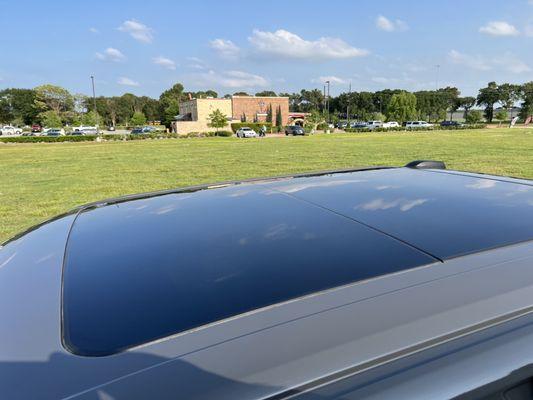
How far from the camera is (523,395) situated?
3.66 ft

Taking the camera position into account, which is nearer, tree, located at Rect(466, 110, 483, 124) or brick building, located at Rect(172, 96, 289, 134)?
brick building, located at Rect(172, 96, 289, 134)

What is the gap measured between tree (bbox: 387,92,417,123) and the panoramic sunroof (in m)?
101

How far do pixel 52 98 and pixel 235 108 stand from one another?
45.1 meters

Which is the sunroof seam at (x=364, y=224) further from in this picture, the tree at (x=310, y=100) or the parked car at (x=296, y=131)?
the tree at (x=310, y=100)

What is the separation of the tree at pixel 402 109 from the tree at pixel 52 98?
76.6m

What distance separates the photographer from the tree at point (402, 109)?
96750 mm

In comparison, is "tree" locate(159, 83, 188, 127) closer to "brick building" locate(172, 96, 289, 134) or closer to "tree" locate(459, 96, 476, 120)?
"brick building" locate(172, 96, 289, 134)

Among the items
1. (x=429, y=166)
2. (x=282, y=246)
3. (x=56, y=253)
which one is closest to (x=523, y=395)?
(x=282, y=246)

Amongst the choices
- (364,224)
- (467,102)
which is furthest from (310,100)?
(364,224)

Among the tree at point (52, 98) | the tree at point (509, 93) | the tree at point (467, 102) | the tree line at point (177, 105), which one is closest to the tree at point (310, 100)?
the tree line at point (177, 105)

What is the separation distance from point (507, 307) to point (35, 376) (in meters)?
1.24

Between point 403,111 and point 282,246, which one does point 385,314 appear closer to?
point 282,246

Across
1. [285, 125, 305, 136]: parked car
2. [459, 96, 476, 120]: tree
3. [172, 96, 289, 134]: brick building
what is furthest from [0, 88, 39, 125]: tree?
[459, 96, 476, 120]: tree

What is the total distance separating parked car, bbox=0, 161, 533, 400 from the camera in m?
0.98
